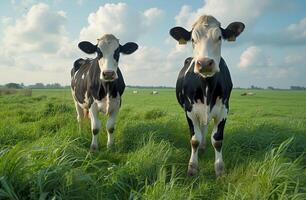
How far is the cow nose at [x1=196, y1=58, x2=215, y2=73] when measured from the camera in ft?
15.2

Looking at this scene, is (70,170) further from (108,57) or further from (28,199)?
(108,57)

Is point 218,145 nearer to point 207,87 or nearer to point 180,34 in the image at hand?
point 207,87

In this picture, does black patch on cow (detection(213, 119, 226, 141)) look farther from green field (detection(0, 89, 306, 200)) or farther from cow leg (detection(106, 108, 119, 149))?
Result: cow leg (detection(106, 108, 119, 149))

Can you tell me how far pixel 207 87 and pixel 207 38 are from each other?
77 centimetres

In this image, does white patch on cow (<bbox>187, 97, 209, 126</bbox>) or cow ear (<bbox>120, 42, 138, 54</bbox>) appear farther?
cow ear (<bbox>120, 42, 138, 54</bbox>)

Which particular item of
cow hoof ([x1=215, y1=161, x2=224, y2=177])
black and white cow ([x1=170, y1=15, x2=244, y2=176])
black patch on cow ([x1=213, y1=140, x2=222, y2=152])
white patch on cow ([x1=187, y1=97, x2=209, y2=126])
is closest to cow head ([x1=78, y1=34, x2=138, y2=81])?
black and white cow ([x1=170, y1=15, x2=244, y2=176])

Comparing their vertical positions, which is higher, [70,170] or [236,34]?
[236,34]

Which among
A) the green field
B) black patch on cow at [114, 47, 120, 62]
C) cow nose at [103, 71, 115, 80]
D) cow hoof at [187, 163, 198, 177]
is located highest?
black patch on cow at [114, 47, 120, 62]

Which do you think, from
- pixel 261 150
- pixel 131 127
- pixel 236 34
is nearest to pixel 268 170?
pixel 261 150

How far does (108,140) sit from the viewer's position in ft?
22.9

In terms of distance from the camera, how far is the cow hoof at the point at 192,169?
521cm

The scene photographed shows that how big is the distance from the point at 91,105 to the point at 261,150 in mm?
3475

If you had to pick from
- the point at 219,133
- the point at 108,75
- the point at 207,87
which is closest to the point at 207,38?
the point at 207,87

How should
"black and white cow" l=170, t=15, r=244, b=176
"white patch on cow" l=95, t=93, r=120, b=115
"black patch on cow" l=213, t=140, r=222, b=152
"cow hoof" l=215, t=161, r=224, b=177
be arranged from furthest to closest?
"white patch on cow" l=95, t=93, r=120, b=115, "black patch on cow" l=213, t=140, r=222, b=152, "cow hoof" l=215, t=161, r=224, b=177, "black and white cow" l=170, t=15, r=244, b=176
